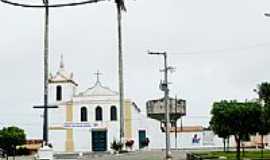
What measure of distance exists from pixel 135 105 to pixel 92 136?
682 cm

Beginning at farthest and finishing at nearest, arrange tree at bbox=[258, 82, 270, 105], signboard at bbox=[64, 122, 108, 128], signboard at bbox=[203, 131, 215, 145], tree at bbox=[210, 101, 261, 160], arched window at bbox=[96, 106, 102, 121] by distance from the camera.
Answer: arched window at bbox=[96, 106, 102, 121]
signboard at bbox=[64, 122, 108, 128]
signboard at bbox=[203, 131, 215, 145]
tree at bbox=[210, 101, 261, 160]
tree at bbox=[258, 82, 270, 105]

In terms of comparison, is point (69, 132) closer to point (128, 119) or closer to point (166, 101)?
point (128, 119)

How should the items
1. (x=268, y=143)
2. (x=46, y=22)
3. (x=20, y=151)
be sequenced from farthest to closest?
1. (x=268, y=143)
2. (x=20, y=151)
3. (x=46, y=22)

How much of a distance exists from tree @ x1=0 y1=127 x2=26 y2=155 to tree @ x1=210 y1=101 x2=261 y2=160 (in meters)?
26.8

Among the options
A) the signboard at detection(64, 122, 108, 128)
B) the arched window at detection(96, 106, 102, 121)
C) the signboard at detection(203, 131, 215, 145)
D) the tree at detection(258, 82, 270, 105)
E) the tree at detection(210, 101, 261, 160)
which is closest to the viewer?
the tree at detection(258, 82, 270, 105)

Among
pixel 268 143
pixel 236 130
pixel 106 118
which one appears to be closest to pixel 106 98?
pixel 106 118

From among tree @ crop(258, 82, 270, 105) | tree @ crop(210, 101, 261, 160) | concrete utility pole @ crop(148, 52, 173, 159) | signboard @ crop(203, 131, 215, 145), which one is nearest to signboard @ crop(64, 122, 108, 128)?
signboard @ crop(203, 131, 215, 145)

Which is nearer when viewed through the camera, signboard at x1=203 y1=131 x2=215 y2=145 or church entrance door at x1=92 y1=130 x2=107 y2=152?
signboard at x1=203 y1=131 x2=215 y2=145

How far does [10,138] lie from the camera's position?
62125 mm

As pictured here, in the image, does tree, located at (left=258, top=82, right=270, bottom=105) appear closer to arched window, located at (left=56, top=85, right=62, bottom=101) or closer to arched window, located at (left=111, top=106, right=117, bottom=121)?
arched window, located at (left=111, top=106, right=117, bottom=121)

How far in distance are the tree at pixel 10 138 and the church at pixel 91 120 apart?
23475mm

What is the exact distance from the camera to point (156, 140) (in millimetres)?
85750

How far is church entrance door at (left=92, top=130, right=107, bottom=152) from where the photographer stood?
87438 millimetres

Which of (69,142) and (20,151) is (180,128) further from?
(20,151)
